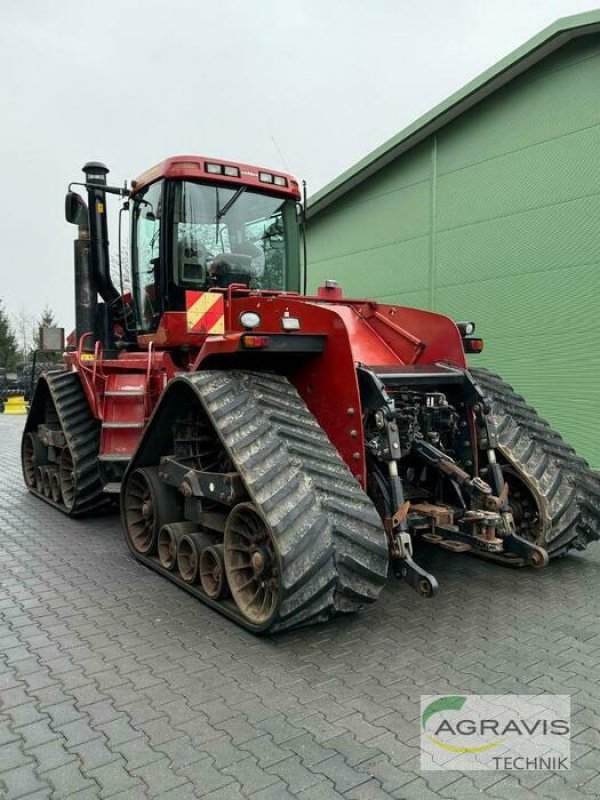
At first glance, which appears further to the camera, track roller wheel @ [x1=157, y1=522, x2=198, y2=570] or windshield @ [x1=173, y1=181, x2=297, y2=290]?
windshield @ [x1=173, y1=181, x2=297, y2=290]

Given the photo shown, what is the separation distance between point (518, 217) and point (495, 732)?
8250mm

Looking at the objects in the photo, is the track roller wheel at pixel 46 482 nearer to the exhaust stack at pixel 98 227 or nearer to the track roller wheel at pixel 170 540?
the exhaust stack at pixel 98 227

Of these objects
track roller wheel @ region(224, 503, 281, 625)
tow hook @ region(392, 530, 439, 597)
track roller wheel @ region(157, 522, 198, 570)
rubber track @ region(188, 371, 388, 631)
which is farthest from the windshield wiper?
tow hook @ region(392, 530, 439, 597)

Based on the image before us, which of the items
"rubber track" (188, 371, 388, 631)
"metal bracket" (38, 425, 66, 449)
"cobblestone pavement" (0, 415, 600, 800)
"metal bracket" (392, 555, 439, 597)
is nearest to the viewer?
"cobblestone pavement" (0, 415, 600, 800)

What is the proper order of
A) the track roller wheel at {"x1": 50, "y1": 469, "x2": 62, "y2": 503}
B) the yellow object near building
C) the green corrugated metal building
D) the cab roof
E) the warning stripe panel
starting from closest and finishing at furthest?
the warning stripe panel → the cab roof → the track roller wheel at {"x1": 50, "y1": 469, "x2": 62, "y2": 503} → the green corrugated metal building → the yellow object near building

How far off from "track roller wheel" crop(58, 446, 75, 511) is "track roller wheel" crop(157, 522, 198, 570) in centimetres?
229

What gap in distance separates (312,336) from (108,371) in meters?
3.39

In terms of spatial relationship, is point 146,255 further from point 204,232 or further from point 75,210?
point 75,210

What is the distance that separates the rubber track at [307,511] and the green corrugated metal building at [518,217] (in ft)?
20.5

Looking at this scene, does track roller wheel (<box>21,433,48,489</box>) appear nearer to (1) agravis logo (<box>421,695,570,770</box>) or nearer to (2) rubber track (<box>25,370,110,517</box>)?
(2) rubber track (<box>25,370,110,517</box>)

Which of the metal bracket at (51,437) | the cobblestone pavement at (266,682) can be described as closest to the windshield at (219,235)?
the cobblestone pavement at (266,682)

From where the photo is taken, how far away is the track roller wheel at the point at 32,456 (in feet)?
25.9

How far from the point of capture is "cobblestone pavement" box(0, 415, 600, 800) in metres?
2.52

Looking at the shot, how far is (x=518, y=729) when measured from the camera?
285 cm
